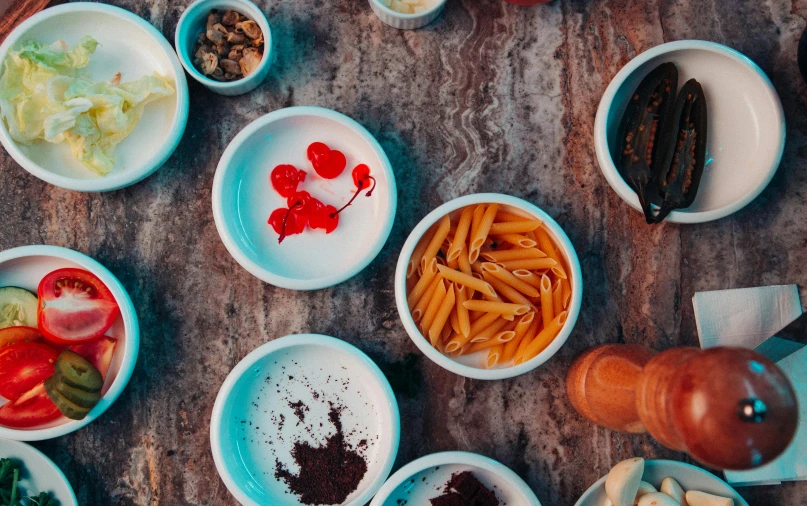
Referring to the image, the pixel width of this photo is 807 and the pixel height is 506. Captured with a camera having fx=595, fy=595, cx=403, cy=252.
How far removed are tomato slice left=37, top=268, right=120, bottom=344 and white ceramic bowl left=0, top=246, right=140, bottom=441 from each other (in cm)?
2

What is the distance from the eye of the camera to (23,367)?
4.41 feet

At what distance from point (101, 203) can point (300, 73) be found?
→ 604mm

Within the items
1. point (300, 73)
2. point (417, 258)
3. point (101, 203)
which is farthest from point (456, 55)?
point (101, 203)

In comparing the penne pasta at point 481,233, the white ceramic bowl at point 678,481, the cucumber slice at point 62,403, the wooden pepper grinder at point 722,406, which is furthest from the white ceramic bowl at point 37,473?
the wooden pepper grinder at point 722,406

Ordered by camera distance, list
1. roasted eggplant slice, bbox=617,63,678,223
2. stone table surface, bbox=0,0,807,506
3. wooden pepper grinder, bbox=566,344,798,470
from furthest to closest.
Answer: stone table surface, bbox=0,0,807,506, roasted eggplant slice, bbox=617,63,678,223, wooden pepper grinder, bbox=566,344,798,470

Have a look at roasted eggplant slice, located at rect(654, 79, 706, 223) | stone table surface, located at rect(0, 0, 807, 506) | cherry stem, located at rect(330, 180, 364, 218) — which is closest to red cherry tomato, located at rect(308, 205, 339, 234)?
cherry stem, located at rect(330, 180, 364, 218)

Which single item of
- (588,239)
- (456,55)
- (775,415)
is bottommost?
(588,239)

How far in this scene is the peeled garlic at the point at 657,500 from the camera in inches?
51.1

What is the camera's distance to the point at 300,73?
5.00ft

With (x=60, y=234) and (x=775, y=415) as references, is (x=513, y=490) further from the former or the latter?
(x=60, y=234)

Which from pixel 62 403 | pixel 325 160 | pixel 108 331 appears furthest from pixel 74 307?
pixel 325 160

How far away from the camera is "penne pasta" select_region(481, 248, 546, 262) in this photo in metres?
1.37

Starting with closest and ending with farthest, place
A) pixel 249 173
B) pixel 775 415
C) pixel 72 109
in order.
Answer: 1. pixel 775 415
2. pixel 72 109
3. pixel 249 173

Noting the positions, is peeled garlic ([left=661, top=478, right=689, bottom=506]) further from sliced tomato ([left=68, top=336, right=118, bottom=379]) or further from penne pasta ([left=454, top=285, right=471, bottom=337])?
sliced tomato ([left=68, top=336, right=118, bottom=379])
